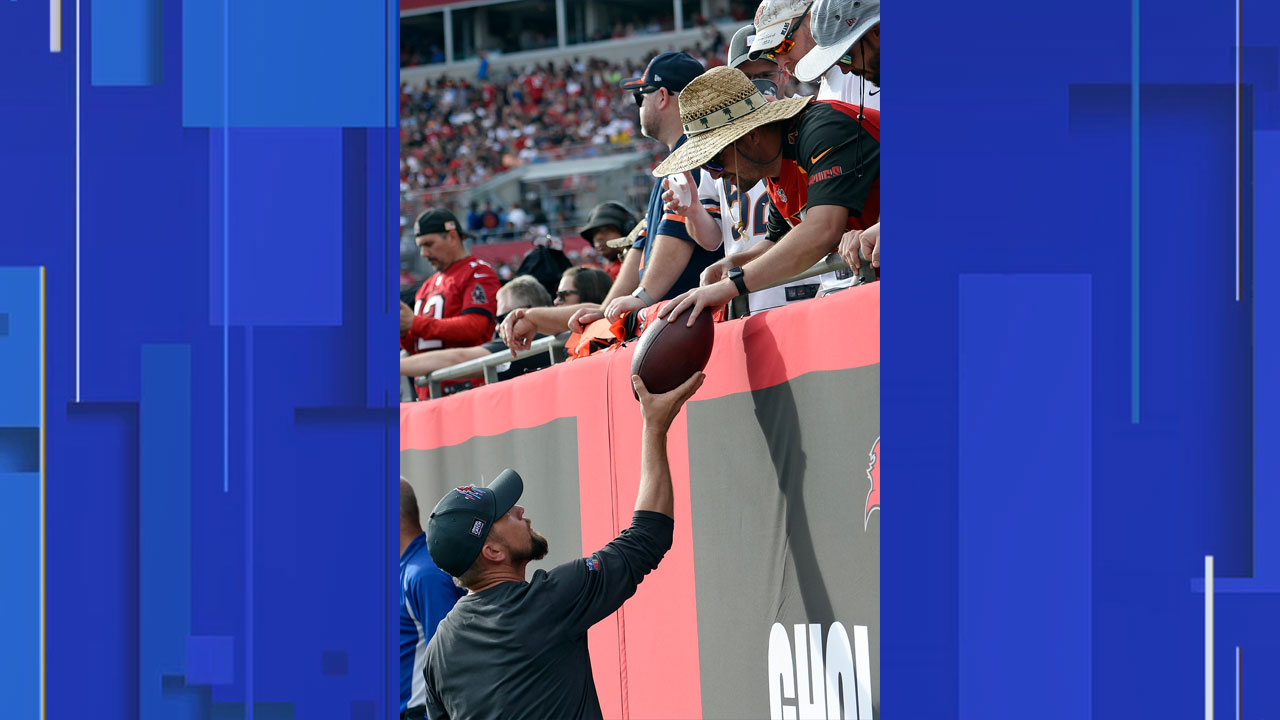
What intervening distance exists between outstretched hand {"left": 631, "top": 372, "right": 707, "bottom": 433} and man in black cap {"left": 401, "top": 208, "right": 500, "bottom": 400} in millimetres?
4032

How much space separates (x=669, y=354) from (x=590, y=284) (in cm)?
354

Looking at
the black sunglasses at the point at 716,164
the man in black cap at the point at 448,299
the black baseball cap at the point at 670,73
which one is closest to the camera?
the black sunglasses at the point at 716,164

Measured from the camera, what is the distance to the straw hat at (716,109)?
3.88 meters

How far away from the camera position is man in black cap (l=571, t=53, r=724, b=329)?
4.84 m

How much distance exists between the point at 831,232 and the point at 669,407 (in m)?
0.62
